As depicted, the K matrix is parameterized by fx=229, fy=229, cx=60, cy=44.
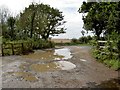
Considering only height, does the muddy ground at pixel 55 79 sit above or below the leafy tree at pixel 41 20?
below

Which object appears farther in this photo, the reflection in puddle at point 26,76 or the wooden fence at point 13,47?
the wooden fence at point 13,47

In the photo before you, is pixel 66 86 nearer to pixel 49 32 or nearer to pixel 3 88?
pixel 3 88

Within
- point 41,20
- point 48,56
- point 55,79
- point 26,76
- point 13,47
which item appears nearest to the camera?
point 55,79

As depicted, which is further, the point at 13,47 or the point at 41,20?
the point at 41,20

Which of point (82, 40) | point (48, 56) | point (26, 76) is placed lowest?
point (82, 40)

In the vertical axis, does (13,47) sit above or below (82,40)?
above

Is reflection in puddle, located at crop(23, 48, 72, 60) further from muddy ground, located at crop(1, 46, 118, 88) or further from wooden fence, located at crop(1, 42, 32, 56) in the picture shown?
muddy ground, located at crop(1, 46, 118, 88)

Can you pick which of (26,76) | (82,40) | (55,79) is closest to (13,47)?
(26,76)

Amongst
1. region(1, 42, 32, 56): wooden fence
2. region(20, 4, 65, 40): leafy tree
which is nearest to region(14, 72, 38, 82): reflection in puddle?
region(1, 42, 32, 56): wooden fence

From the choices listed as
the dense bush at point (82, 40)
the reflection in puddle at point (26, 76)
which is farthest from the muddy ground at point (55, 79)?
the dense bush at point (82, 40)

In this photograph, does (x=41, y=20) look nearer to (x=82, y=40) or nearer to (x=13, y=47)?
(x=82, y=40)

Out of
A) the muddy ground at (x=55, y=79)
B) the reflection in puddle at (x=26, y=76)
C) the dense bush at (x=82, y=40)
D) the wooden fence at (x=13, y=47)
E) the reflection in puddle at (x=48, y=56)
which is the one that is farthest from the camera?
the dense bush at (x=82, y=40)

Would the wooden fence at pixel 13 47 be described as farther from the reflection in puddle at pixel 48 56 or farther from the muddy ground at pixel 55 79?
the muddy ground at pixel 55 79

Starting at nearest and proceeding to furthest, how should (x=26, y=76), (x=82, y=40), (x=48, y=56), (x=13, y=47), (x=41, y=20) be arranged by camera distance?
(x=26, y=76) < (x=48, y=56) < (x=13, y=47) < (x=41, y=20) < (x=82, y=40)
